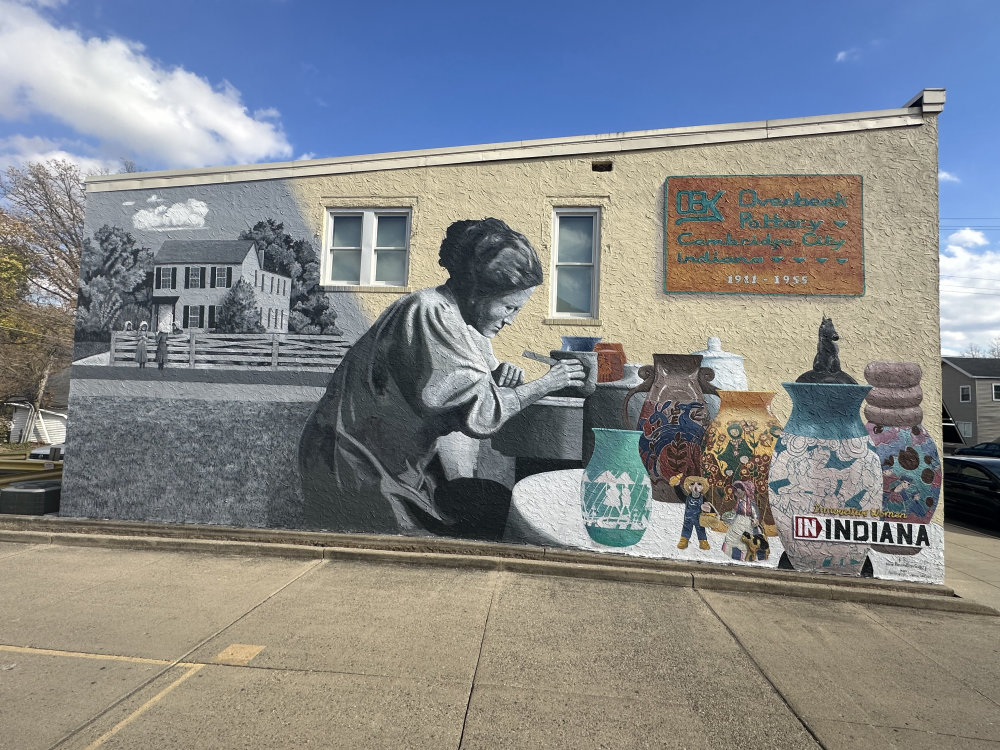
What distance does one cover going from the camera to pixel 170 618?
15.6 feet

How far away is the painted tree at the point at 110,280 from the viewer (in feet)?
25.1

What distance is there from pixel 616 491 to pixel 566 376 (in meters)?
1.59

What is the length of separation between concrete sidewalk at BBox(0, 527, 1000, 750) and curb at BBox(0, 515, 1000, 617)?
0.14 metres

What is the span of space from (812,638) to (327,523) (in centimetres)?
568

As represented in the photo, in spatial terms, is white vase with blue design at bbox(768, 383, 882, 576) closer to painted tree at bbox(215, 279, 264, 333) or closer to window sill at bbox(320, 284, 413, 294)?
window sill at bbox(320, 284, 413, 294)

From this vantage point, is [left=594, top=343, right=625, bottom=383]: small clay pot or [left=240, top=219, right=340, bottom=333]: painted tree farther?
[left=240, top=219, right=340, bottom=333]: painted tree

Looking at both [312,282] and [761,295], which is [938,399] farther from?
[312,282]

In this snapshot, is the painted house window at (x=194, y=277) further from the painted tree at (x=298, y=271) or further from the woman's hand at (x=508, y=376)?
the woman's hand at (x=508, y=376)

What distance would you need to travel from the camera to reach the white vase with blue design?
20.9ft

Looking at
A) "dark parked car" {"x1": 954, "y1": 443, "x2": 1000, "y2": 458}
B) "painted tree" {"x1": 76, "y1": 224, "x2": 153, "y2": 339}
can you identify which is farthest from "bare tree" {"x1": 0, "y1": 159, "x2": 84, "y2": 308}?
"dark parked car" {"x1": 954, "y1": 443, "x2": 1000, "y2": 458}

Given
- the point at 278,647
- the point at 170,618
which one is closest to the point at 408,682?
the point at 278,647

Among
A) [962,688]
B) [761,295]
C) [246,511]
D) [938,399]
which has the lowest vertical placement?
[962,688]

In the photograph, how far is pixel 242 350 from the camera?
734 centimetres

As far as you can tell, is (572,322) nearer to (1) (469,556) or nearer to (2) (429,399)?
(2) (429,399)
